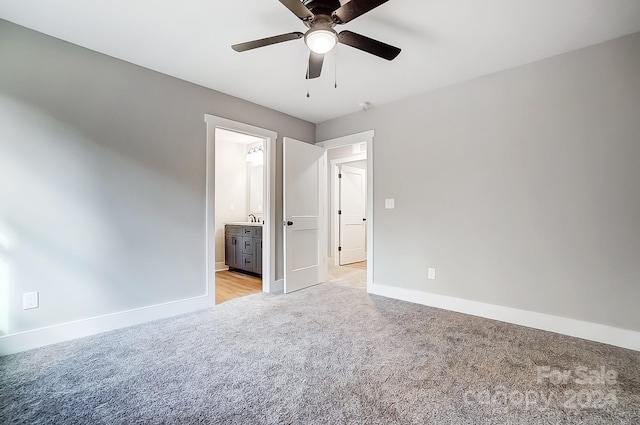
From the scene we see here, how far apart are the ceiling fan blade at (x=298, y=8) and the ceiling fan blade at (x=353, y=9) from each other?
0.15 meters

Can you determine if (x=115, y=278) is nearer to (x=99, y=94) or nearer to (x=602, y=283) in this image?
(x=99, y=94)

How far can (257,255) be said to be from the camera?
4473 mm

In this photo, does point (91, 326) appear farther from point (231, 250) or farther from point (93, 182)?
point (231, 250)

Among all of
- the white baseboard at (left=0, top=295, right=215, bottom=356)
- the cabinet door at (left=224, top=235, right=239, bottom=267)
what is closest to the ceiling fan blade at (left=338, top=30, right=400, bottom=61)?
the white baseboard at (left=0, top=295, right=215, bottom=356)

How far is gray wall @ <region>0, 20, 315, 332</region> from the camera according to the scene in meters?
2.14

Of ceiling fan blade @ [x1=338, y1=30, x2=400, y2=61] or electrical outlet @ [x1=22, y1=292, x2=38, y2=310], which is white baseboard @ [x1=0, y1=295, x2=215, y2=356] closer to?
electrical outlet @ [x1=22, y1=292, x2=38, y2=310]

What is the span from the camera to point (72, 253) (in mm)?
2350

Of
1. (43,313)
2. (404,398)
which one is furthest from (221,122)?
(404,398)

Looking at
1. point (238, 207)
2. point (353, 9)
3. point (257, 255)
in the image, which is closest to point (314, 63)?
point (353, 9)

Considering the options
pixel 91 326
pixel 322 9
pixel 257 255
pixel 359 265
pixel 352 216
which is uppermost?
pixel 322 9

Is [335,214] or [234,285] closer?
[234,285]

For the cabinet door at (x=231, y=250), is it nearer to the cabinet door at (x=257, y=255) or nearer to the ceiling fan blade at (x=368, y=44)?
the cabinet door at (x=257, y=255)

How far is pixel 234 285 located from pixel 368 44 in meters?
3.51

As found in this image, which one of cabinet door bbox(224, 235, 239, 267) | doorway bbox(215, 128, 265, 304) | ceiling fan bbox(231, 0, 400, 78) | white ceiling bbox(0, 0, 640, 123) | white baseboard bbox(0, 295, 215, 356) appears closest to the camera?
ceiling fan bbox(231, 0, 400, 78)
